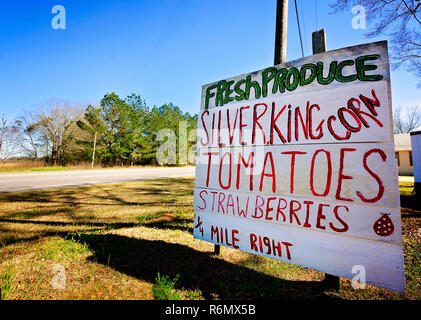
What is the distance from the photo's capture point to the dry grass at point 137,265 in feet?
6.59

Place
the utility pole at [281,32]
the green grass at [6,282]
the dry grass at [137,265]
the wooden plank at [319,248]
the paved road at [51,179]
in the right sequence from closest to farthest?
the wooden plank at [319,248], the green grass at [6,282], the dry grass at [137,265], the utility pole at [281,32], the paved road at [51,179]

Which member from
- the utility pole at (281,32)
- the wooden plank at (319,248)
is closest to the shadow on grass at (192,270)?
the wooden plank at (319,248)

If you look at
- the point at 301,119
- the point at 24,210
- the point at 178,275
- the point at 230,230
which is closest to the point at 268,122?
the point at 301,119

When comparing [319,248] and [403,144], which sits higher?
[403,144]

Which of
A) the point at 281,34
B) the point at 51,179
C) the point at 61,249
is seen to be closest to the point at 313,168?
the point at 281,34

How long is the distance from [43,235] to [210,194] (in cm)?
314

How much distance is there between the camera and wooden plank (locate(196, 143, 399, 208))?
5.23ft

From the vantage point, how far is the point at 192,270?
2.45 meters

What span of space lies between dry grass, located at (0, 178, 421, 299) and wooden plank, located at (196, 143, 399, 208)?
42.9 inches

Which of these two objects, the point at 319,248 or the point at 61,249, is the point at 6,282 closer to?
the point at 61,249

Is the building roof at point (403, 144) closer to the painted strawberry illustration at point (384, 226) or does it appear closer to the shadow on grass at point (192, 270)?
the painted strawberry illustration at point (384, 226)

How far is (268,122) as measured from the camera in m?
2.19

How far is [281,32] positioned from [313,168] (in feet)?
7.36

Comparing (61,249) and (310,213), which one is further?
(61,249)
